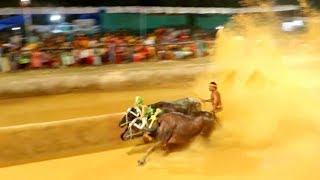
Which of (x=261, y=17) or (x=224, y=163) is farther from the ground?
(x=261, y=17)

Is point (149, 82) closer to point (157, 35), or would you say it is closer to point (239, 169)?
point (157, 35)

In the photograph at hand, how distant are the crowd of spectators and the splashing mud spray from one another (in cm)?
135

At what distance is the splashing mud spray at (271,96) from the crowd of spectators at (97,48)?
1348 mm

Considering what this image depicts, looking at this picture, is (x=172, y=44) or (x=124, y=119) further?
(x=172, y=44)

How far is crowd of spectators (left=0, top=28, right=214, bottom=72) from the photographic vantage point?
57.6 feet

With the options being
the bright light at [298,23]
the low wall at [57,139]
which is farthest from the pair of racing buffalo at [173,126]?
the bright light at [298,23]

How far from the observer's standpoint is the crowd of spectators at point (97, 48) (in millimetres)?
17562

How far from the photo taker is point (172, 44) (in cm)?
2042

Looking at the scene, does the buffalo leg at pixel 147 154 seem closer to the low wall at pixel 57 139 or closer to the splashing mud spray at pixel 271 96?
the low wall at pixel 57 139

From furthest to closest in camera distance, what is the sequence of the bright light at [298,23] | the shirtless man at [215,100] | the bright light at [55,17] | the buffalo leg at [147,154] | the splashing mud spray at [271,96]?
the bright light at [298,23], the bright light at [55,17], the shirtless man at [215,100], the splashing mud spray at [271,96], the buffalo leg at [147,154]

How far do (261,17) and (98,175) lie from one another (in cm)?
1391

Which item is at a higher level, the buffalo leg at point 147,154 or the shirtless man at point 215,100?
the shirtless man at point 215,100

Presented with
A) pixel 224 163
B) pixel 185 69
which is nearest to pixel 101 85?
pixel 185 69

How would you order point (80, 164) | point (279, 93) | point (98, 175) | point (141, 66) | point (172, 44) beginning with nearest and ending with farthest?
point (98, 175), point (80, 164), point (279, 93), point (141, 66), point (172, 44)
